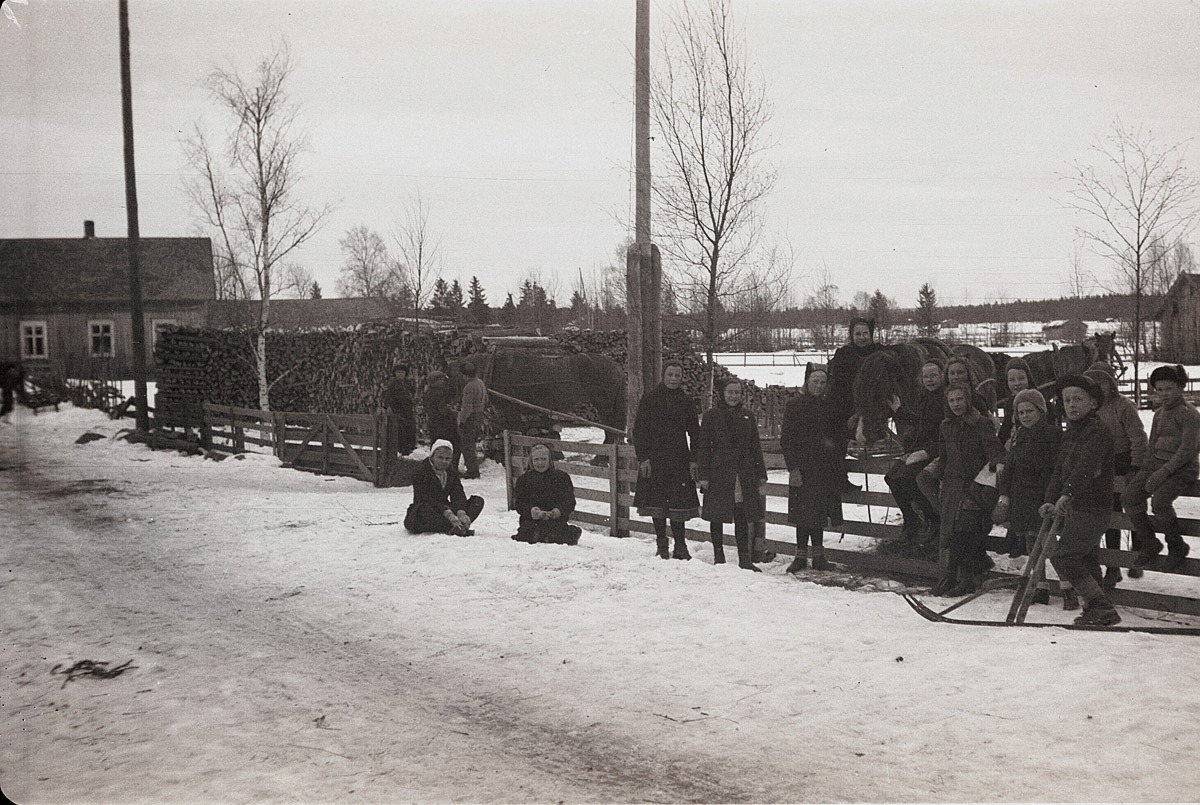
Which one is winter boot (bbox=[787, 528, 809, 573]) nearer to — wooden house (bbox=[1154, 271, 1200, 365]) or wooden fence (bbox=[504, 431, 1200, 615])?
wooden fence (bbox=[504, 431, 1200, 615])

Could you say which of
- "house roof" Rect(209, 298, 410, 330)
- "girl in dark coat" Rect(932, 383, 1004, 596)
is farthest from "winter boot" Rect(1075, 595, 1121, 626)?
"house roof" Rect(209, 298, 410, 330)

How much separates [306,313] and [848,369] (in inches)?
1469

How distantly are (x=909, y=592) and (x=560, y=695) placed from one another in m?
3.40

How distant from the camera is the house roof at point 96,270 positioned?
215 inches

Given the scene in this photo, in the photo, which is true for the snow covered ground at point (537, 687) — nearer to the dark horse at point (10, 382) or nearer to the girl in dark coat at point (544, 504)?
the girl in dark coat at point (544, 504)

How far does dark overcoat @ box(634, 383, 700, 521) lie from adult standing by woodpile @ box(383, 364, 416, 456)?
224 inches

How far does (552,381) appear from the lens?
15.9 metres

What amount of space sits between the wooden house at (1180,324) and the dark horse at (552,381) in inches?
307

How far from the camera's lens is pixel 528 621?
6.21 meters

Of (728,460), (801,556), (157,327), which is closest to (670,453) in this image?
(728,460)

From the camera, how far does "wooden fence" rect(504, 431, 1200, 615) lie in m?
6.18

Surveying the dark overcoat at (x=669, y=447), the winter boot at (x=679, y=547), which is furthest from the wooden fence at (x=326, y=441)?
the winter boot at (x=679, y=547)

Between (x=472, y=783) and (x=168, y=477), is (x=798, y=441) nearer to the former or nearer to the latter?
(x=472, y=783)

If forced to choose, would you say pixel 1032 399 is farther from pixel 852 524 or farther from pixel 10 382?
pixel 10 382
